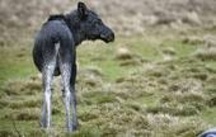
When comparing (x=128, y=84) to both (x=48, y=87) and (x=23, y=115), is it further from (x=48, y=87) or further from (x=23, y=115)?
(x=48, y=87)

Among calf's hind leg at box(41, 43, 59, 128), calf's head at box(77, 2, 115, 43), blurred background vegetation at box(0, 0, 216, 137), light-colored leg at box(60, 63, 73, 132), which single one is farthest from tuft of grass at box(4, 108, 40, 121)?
light-colored leg at box(60, 63, 73, 132)

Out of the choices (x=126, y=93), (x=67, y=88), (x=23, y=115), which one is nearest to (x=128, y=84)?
(x=126, y=93)

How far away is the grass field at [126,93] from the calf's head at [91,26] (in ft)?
4.85

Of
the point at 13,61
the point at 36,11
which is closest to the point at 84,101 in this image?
Answer: the point at 13,61

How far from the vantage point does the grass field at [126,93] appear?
40.5 feet

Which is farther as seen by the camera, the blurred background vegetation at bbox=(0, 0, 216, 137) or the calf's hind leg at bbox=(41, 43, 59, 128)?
the blurred background vegetation at bbox=(0, 0, 216, 137)

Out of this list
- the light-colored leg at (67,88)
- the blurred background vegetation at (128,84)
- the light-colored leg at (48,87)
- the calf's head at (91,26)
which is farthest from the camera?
the calf's head at (91,26)

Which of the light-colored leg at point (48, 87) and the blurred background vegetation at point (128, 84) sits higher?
the light-colored leg at point (48, 87)

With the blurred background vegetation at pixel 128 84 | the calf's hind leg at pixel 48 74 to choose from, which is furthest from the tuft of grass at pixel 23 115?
the calf's hind leg at pixel 48 74

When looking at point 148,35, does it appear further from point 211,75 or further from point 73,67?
point 73,67

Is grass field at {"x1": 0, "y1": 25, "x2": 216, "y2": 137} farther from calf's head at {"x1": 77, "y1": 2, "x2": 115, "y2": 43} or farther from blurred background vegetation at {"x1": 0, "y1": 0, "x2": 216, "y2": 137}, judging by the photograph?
calf's head at {"x1": 77, "y1": 2, "x2": 115, "y2": 43}

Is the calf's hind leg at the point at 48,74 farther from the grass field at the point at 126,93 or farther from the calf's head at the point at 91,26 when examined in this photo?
the calf's head at the point at 91,26

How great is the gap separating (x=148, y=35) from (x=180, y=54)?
9812 mm

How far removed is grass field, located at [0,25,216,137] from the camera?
40.5 ft
